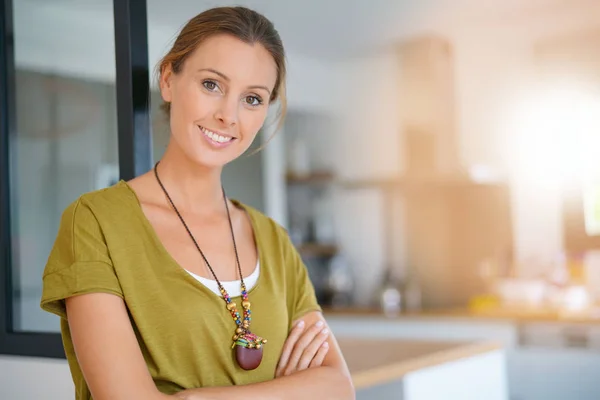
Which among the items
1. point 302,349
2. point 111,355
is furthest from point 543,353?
point 111,355

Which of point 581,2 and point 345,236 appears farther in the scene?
point 345,236

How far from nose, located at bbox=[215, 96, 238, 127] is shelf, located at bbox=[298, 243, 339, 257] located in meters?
4.40

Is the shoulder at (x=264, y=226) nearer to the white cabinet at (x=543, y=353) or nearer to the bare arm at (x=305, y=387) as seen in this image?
the bare arm at (x=305, y=387)

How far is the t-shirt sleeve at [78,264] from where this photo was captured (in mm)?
1268

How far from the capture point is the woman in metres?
1.27

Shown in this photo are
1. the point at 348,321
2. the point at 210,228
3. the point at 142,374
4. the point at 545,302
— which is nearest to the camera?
the point at 142,374

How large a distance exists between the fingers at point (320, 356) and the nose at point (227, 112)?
1.52 feet

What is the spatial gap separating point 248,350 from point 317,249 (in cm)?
443

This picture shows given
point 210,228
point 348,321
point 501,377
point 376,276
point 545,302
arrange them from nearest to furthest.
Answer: point 210,228, point 501,377, point 545,302, point 348,321, point 376,276

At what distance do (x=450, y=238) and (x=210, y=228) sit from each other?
392 cm

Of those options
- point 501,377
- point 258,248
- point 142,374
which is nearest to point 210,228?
point 258,248

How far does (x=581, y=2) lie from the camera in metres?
4.80

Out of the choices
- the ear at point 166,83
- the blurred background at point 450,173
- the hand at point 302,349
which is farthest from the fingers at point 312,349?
the blurred background at point 450,173

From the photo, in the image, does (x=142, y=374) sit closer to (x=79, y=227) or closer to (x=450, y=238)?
(x=79, y=227)
